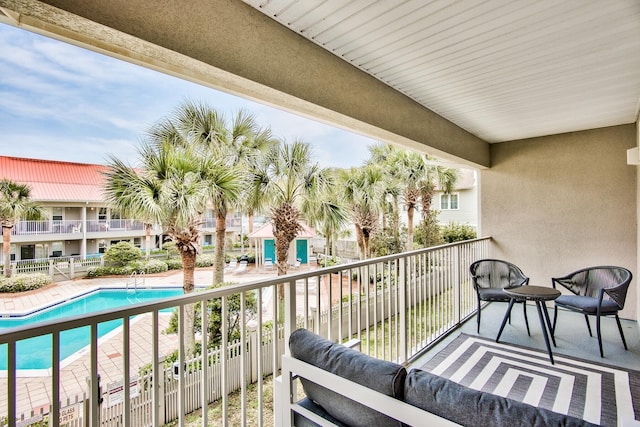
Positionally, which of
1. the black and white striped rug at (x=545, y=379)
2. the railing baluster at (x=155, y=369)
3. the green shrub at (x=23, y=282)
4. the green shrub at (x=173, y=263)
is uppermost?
the railing baluster at (x=155, y=369)

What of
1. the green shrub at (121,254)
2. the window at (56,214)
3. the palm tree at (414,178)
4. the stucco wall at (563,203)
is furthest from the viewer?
the green shrub at (121,254)

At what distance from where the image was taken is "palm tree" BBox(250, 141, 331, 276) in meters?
7.05

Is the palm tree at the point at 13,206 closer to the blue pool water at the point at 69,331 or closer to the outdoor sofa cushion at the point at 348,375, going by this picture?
the blue pool water at the point at 69,331

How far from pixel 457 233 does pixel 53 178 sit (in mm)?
13858

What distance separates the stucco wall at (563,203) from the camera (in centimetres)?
433

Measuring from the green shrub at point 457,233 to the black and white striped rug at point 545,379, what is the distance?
8428mm

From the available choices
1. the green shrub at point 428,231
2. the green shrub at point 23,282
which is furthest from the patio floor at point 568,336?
the green shrub at point 23,282

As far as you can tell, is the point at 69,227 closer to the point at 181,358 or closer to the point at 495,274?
the point at 181,358

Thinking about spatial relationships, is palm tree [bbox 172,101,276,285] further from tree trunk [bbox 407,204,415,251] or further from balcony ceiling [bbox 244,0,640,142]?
tree trunk [bbox 407,204,415,251]

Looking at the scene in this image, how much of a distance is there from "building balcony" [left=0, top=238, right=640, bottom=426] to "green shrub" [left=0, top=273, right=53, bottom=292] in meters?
4.03

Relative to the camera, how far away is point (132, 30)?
1.37 meters

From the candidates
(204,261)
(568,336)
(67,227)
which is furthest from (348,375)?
(204,261)

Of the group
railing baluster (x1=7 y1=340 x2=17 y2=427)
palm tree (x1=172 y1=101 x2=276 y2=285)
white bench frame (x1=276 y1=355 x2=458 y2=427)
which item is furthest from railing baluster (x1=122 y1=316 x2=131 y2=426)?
palm tree (x1=172 y1=101 x2=276 y2=285)

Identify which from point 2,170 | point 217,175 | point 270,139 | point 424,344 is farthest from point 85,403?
point 2,170
